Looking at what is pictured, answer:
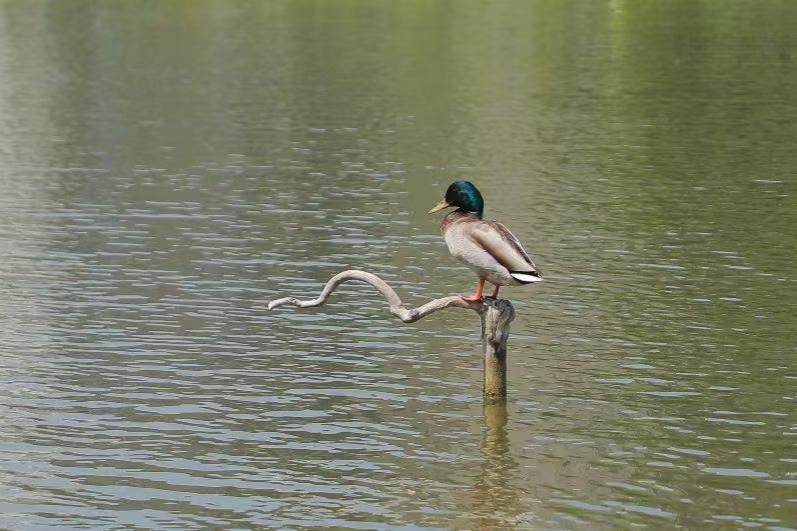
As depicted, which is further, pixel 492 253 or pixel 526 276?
pixel 492 253

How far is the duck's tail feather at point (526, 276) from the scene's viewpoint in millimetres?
21575

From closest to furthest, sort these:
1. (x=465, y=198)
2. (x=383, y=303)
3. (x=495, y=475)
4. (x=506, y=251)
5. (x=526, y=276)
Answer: (x=495, y=475), (x=526, y=276), (x=506, y=251), (x=465, y=198), (x=383, y=303)

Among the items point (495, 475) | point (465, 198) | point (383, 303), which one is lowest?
point (383, 303)

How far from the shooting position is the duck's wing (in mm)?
21875

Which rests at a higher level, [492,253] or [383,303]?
[492,253]

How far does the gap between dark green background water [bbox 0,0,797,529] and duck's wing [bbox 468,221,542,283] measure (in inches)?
90.0

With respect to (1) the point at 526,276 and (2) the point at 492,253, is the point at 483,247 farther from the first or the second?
(1) the point at 526,276

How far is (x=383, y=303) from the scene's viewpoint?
32.1m

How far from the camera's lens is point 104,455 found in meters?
22.1

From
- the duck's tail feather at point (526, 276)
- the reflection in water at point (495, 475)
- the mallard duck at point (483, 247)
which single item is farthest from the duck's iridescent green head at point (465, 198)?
the reflection in water at point (495, 475)

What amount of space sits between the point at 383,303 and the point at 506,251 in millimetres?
10344

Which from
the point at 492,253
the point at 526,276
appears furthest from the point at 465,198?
the point at 526,276

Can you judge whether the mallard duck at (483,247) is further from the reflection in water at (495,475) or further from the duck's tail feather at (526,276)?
the reflection in water at (495,475)

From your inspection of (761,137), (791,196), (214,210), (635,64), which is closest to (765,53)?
(635,64)
